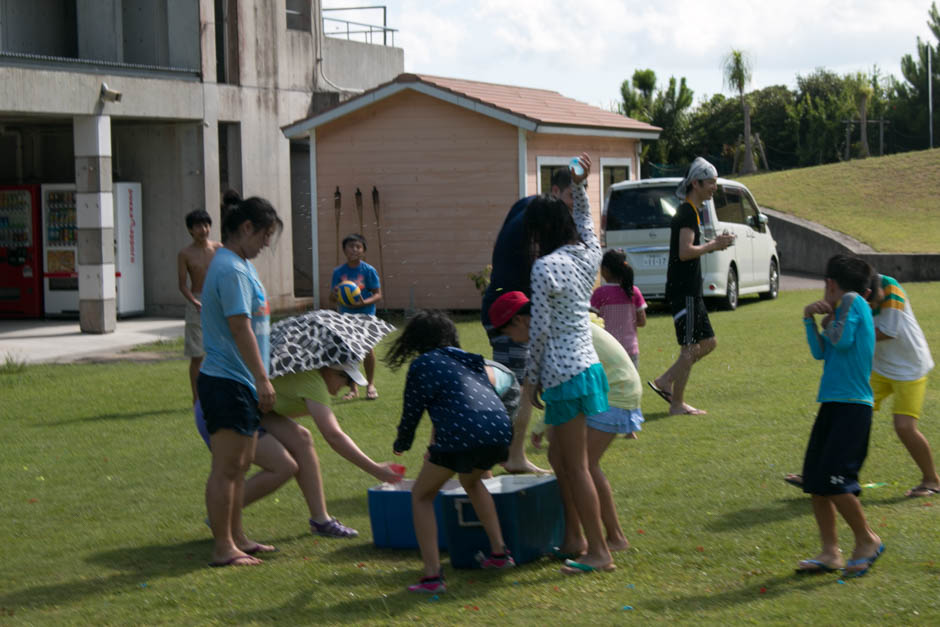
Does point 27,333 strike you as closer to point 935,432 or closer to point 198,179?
point 198,179

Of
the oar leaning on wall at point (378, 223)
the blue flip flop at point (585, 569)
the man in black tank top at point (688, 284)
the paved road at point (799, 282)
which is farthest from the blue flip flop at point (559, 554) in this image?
the paved road at point (799, 282)

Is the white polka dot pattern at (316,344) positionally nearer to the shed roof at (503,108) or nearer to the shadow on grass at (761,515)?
the shadow on grass at (761,515)

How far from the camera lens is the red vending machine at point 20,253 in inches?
828

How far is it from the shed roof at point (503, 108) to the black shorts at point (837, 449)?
48.3ft

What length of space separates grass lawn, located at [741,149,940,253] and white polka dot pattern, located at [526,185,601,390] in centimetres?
2440

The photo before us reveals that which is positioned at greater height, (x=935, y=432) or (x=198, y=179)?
(x=198, y=179)

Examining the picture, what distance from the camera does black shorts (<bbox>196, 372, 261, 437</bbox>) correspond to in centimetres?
582

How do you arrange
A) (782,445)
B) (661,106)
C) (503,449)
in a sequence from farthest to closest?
(661,106)
(782,445)
(503,449)

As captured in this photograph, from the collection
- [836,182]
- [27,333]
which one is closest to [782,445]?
[27,333]

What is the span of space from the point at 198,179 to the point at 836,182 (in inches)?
894

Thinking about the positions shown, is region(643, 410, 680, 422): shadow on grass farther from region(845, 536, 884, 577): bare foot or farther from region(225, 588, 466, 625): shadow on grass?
region(225, 588, 466, 625): shadow on grass

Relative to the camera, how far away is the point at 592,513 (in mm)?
5461

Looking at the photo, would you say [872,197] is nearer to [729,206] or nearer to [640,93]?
[729,206]

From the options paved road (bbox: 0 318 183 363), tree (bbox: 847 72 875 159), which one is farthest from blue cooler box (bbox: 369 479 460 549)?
tree (bbox: 847 72 875 159)
